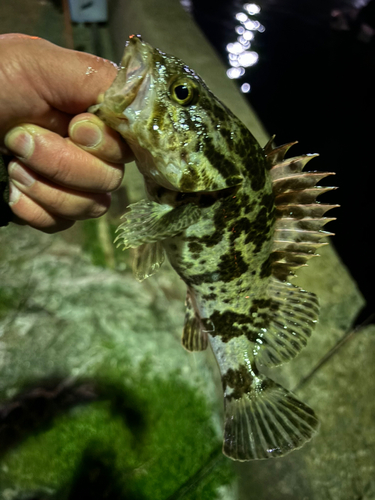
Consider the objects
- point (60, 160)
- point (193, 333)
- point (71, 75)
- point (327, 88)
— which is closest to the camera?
point (71, 75)

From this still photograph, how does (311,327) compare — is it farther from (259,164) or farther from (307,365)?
(307,365)

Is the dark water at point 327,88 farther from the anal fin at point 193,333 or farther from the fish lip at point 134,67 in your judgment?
the fish lip at point 134,67

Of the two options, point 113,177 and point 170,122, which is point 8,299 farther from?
point 170,122

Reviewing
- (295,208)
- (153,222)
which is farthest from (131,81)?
(295,208)

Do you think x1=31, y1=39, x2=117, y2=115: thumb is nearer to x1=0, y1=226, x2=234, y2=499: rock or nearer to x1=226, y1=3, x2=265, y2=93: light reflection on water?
x1=0, y1=226, x2=234, y2=499: rock

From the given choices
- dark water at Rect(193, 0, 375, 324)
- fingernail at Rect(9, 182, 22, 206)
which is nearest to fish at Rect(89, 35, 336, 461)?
fingernail at Rect(9, 182, 22, 206)

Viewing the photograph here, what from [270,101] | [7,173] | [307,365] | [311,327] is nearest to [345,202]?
[270,101]
